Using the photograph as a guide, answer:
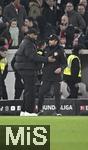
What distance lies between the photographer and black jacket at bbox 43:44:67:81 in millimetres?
15883

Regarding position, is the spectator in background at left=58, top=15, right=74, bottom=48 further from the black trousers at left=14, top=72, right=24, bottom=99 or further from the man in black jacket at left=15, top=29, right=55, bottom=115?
the man in black jacket at left=15, top=29, right=55, bottom=115

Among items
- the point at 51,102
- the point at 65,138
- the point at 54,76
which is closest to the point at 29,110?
the point at 54,76

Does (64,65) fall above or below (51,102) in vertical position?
above

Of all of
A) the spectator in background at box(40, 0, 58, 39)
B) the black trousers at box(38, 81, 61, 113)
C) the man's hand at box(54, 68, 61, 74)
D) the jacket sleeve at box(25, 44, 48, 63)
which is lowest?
the black trousers at box(38, 81, 61, 113)

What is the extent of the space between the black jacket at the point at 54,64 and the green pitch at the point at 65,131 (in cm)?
470

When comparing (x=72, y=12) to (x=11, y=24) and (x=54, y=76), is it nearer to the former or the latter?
(x=11, y=24)

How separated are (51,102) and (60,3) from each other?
152 inches

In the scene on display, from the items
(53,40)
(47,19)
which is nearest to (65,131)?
(53,40)

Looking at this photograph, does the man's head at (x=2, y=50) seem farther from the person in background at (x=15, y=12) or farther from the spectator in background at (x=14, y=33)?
the person in background at (x=15, y=12)

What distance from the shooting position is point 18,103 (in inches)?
693

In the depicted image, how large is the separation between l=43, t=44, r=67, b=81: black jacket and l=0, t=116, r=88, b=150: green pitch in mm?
4697

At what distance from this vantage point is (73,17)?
770 inches

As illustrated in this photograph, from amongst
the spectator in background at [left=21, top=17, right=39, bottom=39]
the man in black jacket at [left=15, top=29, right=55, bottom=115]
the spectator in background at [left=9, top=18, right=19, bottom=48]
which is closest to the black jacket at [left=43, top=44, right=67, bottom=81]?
the man in black jacket at [left=15, top=29, right=55, bottom=115]

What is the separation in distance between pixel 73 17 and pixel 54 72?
3.83 m
